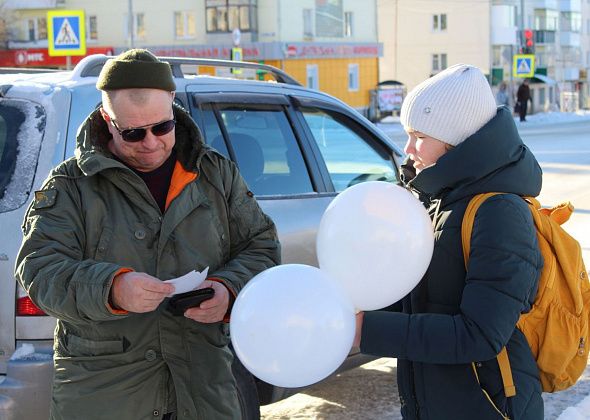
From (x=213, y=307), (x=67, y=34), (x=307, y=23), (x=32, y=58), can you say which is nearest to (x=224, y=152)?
(x=213, y=307)

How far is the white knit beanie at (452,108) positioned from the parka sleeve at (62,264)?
898mm

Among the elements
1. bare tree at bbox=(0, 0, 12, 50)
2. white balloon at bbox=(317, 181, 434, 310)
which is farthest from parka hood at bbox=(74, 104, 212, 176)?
bare tree at bbox=(0, 0, 12, 50)

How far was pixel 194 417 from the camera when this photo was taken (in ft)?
8.63

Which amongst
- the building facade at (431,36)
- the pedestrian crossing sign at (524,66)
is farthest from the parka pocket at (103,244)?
the building facade at (431,36)

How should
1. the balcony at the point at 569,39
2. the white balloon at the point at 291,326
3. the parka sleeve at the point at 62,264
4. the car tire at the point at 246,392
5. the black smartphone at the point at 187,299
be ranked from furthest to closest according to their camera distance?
1. the balcony at the point at 569,39
2. the car tire at the point at 246,392
3. the black smartphone at the point at 187,299
4. the parka sleeve at the point at 62,264
5. the white balloon at the point at 291,326

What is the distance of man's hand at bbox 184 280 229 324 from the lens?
252 cm

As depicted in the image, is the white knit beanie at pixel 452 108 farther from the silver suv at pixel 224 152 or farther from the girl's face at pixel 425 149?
the silver suv at pixel 224 152

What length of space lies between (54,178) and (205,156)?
453 mm

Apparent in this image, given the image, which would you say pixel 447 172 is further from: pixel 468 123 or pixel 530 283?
pixel 530 283

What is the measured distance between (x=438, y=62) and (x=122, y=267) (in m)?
53.2

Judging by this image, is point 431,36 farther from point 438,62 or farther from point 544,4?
point 544,4

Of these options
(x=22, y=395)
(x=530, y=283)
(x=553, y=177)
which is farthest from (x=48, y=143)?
(x=553, y=177)

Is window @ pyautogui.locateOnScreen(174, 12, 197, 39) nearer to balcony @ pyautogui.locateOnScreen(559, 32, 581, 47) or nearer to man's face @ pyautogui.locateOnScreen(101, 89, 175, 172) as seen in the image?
balcony @ pyautogui.locateOnScreen(559, 32, 581, 47)

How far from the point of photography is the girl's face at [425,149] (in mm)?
Answer: 2414
